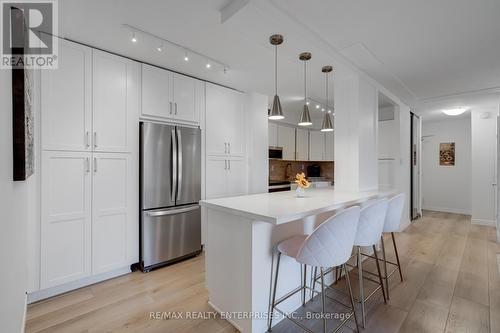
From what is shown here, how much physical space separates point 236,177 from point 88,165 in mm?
2009

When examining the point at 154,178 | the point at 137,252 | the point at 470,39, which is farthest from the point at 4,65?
the point at 470,39

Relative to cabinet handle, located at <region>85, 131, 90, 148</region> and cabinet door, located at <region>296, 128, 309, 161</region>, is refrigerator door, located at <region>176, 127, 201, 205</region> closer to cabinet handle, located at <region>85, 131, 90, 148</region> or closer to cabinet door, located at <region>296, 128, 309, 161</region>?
cabinet handle, located at <region>85, 131, 90, 148</region>

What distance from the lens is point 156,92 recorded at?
9.61 ft

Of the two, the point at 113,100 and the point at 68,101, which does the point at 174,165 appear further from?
the point at 68,101

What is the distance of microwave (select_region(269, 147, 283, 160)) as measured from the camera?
5.04m

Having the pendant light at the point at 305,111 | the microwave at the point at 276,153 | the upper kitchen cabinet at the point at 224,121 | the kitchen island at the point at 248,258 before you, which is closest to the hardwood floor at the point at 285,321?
the kitchen island at the point at 248,258

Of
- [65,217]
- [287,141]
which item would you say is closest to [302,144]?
[287,141]

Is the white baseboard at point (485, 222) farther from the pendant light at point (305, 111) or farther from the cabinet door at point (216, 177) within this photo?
the cabinet door at point (216, 177)

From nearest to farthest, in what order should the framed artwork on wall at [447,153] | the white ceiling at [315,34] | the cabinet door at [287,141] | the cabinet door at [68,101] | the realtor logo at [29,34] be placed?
the realtor logo at [29,34] < the white ceiling at [315,34] < the cabinet door at [68,101] < the cabinet door at [287,141] < the framed artwork on wall at [447,153]

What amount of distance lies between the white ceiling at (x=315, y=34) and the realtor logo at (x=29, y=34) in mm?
119

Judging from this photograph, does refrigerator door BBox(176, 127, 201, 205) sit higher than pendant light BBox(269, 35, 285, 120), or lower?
lower

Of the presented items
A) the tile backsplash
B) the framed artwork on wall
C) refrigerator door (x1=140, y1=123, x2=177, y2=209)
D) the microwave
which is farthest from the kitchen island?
the framed artwork on wall

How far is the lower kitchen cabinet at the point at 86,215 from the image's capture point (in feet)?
7.25

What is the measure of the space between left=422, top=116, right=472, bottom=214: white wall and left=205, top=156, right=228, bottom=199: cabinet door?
592cm
